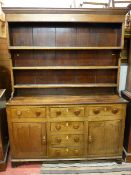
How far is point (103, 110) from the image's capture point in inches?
83.6

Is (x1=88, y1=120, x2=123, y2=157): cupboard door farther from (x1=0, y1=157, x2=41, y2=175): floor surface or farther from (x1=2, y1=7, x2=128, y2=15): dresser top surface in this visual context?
(x1=2, y1=7, x2=128, y2=15): dresser top surface

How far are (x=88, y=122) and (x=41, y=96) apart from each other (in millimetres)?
735

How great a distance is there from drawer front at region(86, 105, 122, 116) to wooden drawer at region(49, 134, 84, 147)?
35cm

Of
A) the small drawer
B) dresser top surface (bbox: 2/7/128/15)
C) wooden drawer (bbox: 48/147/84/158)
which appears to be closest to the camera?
dresser top surface (bbox: 2/7/128/15)

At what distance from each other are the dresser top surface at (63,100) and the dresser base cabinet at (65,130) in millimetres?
25

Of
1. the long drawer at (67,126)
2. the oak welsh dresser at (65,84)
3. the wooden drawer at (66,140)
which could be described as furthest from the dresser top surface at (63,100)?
the wooden drawer at (66,140)

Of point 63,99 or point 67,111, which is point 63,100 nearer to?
point 63,99

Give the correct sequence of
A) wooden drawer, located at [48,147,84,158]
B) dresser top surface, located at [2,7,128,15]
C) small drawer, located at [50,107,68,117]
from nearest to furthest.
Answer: dresser top surface, located at [2,7,128,15], small drawer, located at [50,107,68,117], wooden drawer, located at [48,147,84,158]

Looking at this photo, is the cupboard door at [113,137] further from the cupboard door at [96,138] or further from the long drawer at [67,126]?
the long drawer at [67,126]

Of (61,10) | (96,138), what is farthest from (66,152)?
(61,10)

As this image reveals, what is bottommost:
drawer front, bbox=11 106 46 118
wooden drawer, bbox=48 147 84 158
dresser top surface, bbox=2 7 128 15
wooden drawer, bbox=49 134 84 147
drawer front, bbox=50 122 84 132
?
wooden drawer, bbox=48 147 84 158

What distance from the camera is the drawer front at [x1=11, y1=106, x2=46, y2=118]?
81.7 inches

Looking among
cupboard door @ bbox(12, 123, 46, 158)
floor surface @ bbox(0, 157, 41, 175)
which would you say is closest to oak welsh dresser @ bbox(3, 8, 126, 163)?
cupboard door @ bbox(12, 123, 46, 158)

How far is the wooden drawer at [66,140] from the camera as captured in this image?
7.16ft
